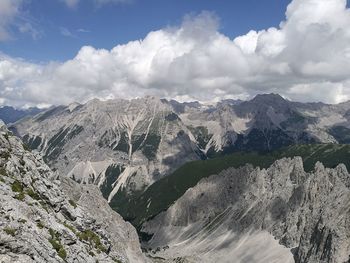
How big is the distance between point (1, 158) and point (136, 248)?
99792 mm

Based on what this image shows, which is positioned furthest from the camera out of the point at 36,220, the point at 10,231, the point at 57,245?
the point at 36,220

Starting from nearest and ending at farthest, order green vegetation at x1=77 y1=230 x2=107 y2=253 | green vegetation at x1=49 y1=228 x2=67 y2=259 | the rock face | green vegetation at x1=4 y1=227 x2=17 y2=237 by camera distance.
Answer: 1. green vegetation at x1=4 y1=227 x2=17 y2=237
2. the rock face
3. green vegetation at x1=49 y1=228 x2=67 y2=259
4. green vegetation at x1=77 y1=230 x2=107 y2=253

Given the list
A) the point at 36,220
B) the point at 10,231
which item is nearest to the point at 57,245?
the point at 36,220

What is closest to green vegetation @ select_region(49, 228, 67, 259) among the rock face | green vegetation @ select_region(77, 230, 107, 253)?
the rock face

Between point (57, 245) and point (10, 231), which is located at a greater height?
point (10, 231)

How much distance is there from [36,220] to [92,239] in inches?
805

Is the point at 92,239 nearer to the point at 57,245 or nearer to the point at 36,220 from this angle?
the point at 36,220

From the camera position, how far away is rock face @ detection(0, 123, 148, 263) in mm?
44875

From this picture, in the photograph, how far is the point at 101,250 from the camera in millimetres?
75438

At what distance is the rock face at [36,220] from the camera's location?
4488 centimetres

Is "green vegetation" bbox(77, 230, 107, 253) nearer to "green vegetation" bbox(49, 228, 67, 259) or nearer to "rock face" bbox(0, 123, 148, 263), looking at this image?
"rock face" bbox(0, 123, 148, 263)

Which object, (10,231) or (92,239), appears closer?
(10,231)

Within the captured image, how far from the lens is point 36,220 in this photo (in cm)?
5591

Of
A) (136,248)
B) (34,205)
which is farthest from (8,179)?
(136,248)
